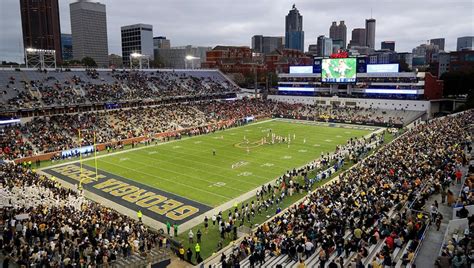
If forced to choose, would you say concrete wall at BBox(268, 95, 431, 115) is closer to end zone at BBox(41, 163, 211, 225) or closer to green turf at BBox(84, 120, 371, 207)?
green turf at BBox(84, 120, 371, 207)

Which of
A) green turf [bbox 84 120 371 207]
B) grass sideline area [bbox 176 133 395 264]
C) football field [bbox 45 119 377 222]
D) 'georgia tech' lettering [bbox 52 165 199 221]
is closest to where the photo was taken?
grass sideline area [bbox 176 133 395 264]

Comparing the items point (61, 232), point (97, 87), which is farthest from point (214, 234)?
point (97, 87)

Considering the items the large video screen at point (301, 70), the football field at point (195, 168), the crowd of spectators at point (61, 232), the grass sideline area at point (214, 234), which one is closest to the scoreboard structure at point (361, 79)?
the large video screen at point (301, 70)

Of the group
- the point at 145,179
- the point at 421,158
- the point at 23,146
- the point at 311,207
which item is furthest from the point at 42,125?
the point at 421,158

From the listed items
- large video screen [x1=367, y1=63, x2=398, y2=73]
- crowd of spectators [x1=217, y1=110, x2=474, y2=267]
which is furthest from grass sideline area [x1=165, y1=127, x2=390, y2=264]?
large video screen [x1=367, y1=63, x2=398, y2=73]

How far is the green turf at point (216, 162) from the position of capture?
29.5m

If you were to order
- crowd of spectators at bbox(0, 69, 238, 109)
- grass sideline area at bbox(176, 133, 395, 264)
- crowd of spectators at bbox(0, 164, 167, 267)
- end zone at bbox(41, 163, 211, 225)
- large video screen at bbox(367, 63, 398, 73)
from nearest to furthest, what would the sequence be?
1. crowd of spectators at bbox(0, 164, 167, 267)
2. grass sideline area at bbox(176, 133, 395, 264)
3. end zone at bbox(41, 163, 211, 225)
4. crowd of spectators at bbox(0, 69, 238, 109)
5. large video screen at bbox(367, 63, 398, 73)

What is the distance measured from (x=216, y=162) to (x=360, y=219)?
21.9 m

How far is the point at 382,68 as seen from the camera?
7150cm

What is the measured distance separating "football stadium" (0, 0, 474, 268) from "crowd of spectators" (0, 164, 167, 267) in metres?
0.08

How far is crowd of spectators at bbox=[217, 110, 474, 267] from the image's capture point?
1405 cm

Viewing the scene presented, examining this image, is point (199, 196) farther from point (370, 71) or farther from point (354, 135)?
point (370, 71)

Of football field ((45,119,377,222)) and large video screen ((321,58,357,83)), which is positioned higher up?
large video screen ((321,58,357,83))

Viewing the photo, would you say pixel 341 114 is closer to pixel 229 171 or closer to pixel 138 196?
pixel 229 171
